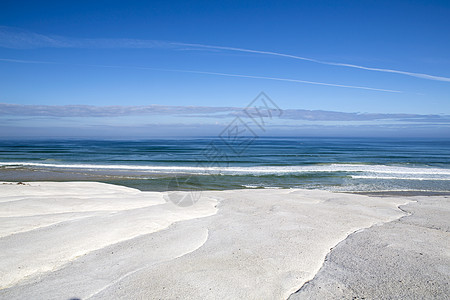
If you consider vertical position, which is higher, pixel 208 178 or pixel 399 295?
pixel 399 295

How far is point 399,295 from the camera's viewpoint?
4.15 m

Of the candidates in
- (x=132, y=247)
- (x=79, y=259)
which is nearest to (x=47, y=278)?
(x=79, y=259)

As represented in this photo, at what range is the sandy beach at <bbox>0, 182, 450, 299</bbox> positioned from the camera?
4.29 metres

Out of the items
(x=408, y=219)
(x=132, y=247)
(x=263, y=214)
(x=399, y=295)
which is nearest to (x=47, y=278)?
(x=132, y=247)

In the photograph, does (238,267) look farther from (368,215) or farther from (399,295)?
(368,215)

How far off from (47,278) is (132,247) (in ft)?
5.34

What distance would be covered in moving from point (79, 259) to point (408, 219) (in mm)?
8488

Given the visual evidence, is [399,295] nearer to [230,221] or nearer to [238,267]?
[238,267]

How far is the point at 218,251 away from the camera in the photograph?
226 inches

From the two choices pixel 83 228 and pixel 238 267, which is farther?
pixel 83 228

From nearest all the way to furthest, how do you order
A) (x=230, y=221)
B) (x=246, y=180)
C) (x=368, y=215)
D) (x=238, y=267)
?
(x=238, y=267) < (x=230, y=221) < (x=368, y=215) < (x=246, y=180)

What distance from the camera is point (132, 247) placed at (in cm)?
595

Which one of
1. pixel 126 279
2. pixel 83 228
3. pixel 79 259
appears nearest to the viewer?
pixel 126 279

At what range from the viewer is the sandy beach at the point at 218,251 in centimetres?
429
